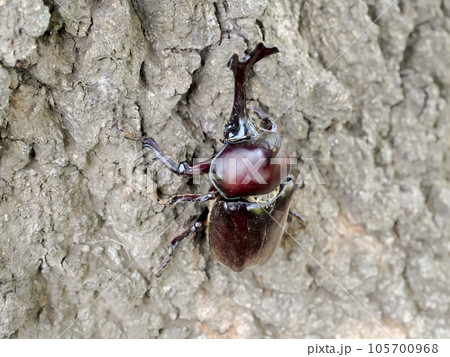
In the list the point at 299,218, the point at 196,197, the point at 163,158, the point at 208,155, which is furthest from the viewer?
the point at 299,218

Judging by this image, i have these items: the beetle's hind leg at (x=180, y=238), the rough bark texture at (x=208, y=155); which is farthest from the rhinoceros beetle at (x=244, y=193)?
the rough bark texture at (x=208, y=155)

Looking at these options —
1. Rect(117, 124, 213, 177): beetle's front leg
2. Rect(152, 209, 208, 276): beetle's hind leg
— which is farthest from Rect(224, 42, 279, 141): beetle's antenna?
Rect(152, 209, 208, 276): beetle's hind leg

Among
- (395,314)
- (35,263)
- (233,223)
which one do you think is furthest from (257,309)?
(35,263)

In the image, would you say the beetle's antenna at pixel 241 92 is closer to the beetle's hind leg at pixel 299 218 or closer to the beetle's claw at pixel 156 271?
the beetle's hind leg at pixel 299 218

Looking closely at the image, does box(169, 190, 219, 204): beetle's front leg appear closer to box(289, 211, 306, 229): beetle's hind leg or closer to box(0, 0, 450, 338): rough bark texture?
box(0, 0, 450, 338): rough bark texture

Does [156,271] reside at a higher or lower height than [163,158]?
lower

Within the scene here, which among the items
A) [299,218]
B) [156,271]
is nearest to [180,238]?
[156,271]

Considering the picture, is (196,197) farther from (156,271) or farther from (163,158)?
(156,271)

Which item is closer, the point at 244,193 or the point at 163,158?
the point at 163,158

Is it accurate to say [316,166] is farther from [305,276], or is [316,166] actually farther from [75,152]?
[75,152]
